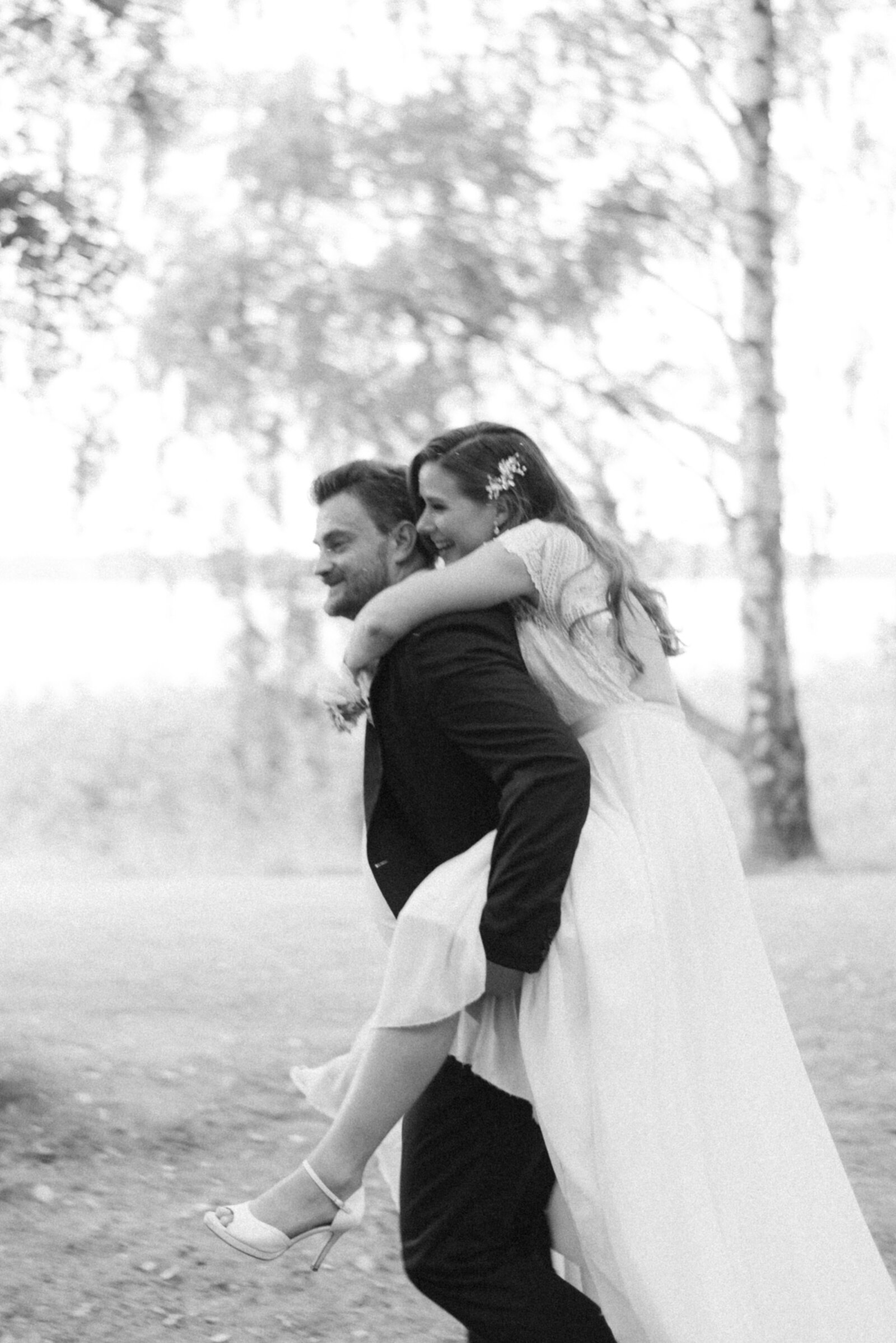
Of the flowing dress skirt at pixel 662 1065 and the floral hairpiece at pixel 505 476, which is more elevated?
the floral hairpiece at pixel 505 476

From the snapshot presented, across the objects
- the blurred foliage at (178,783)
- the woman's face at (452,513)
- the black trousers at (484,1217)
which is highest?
the woman's face at (452,513)

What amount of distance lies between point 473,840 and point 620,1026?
35cm

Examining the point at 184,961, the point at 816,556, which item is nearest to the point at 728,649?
the point at 816,556

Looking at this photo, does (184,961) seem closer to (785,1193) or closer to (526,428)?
(526,428)

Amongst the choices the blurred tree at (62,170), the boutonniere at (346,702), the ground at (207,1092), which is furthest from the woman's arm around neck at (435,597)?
the blurred tree at (62,170)

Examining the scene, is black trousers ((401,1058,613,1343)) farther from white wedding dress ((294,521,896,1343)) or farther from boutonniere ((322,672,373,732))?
boutonniere ((322,672,373,732))

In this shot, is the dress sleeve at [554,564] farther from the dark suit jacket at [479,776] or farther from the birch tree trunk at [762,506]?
the birch tree trunk at [762,506]

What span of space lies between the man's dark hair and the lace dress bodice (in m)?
0.19

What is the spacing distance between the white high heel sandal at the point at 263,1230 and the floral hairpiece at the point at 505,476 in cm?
102

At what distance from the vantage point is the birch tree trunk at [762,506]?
13391 millimetres

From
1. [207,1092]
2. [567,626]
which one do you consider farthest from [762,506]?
[567,626]

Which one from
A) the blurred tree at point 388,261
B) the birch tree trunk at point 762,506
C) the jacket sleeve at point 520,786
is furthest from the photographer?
the blurred tree at point 388,261

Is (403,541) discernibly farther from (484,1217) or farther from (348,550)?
(484,1217)

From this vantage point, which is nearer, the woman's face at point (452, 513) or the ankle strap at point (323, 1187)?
the ankle strap at point (323, 1187)
